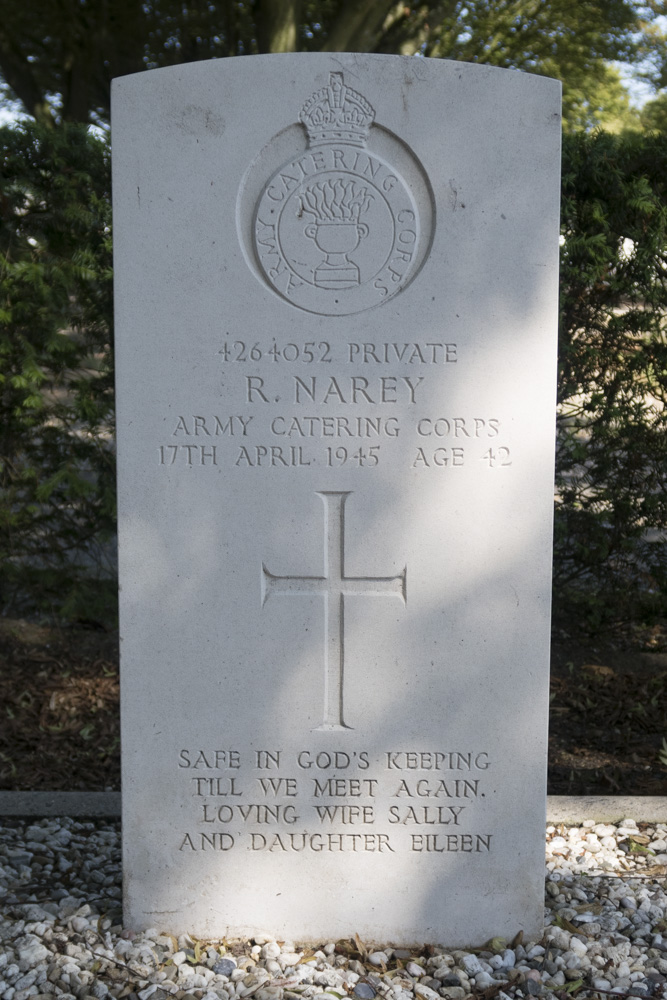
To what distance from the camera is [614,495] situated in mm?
4559

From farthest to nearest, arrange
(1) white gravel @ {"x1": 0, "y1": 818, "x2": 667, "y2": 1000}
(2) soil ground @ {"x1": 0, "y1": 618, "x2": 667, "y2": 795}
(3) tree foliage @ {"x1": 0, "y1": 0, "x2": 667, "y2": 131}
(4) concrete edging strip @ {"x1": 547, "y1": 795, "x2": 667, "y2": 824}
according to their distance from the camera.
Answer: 1. (3) tree foliage @ {"x1": 0, "y1": 0, "x2": 667, "y2": 131}
2. (2) soil ground @ {"x1": 0, "y1": 618, "x2": 667, "y2": 795}
3. (4) concrete edging strip @ {"x1": 547, "y1": 795, "x2": 667, "y2": 824}
4. (1) white gravel @ {"x1": 0, "y1": 818, "x2": 667, "y2": 1000}

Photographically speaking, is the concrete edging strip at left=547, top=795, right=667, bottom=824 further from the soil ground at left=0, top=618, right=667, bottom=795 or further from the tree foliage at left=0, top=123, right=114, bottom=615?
the tree foliage at left=0, top=123, right=114, bottom=615

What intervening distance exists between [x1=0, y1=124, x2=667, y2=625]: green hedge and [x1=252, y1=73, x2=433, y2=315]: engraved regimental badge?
1.93 meters

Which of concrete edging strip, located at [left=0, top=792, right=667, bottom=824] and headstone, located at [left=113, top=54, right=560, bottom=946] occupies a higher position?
headstone, located at [left=113, top=54, right=560, bottom=946]

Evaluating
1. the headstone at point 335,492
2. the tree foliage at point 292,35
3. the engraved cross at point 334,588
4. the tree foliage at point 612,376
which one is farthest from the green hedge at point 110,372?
the tree foliage at point 292,35

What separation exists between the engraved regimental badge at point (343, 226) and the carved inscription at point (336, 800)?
127 centimetres

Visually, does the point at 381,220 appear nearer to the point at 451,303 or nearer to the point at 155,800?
the point at 451,303

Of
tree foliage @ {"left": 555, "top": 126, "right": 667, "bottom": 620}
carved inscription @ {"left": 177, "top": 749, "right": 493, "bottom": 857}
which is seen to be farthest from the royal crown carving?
tree foliage @ {"left": 555, "top": 126, "right": 667, "bottom": 620}

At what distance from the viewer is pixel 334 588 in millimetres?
2627

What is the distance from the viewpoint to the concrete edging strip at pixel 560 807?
11.3ft

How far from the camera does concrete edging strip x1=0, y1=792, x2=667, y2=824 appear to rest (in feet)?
11.3

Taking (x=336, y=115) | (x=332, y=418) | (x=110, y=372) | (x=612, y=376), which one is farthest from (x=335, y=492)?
(x=612, y=376)

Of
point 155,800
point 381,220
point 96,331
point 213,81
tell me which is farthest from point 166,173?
point 96,331

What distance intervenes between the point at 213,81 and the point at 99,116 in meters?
10.6
